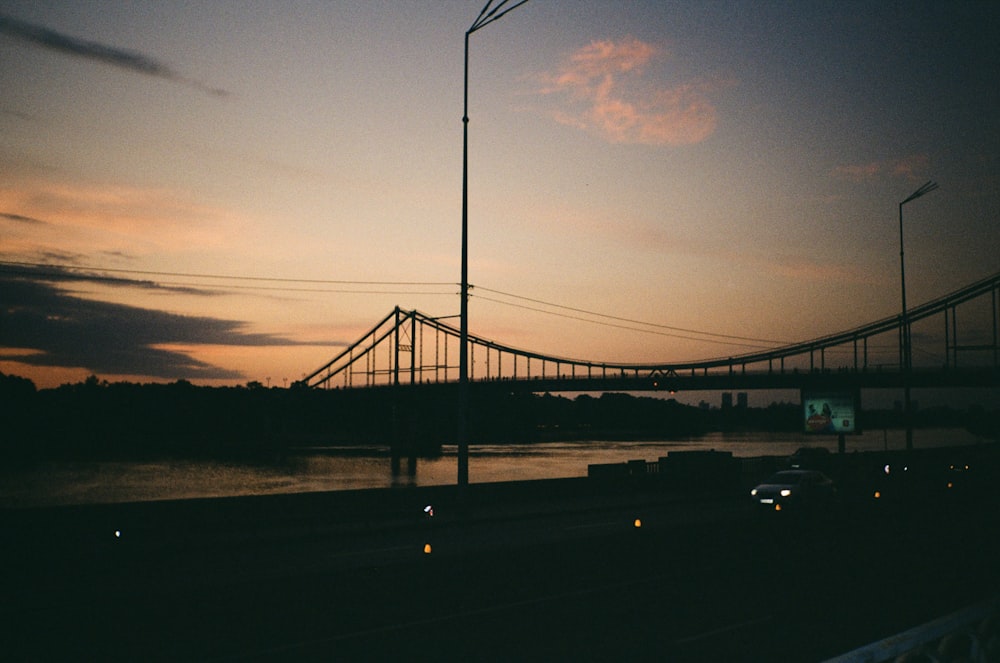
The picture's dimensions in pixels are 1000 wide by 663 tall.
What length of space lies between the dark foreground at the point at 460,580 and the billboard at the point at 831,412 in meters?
23.6

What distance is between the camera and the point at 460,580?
14648mm

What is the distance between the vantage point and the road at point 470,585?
1007 centimetres

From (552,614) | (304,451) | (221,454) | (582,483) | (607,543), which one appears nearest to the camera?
(552,614)

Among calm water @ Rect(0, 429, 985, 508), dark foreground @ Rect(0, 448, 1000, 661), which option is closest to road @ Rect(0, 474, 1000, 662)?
dark foreground @ Rect(0, 448, 1000, 661)

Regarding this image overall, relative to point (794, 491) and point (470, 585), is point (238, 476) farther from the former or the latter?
point (470, 585)

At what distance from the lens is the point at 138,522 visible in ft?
65.3

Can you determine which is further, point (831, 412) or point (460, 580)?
point (831, 412)

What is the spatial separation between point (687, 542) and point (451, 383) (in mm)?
87041

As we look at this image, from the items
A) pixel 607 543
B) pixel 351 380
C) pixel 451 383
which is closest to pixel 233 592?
pixel 607 543

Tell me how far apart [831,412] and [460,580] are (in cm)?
4219

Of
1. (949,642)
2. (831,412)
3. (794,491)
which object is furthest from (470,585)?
(831,412)

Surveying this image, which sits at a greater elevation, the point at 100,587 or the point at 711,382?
the point at 711,382

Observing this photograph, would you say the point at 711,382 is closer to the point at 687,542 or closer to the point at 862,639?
the point at 687,542

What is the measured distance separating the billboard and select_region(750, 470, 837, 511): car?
20.8 m
